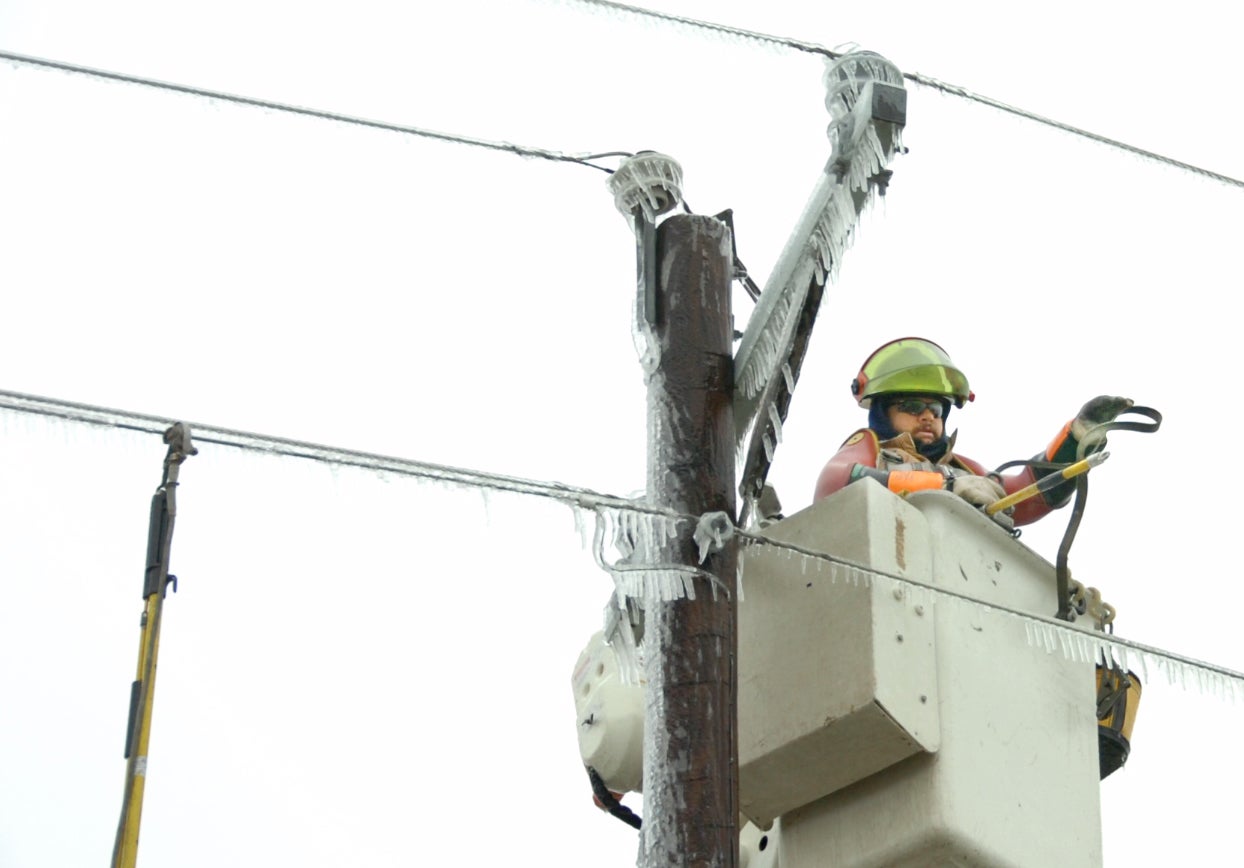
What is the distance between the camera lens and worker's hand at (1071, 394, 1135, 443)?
8.23m

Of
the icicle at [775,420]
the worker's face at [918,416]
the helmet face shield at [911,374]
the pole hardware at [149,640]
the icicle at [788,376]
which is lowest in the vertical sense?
the pole hardware at [149,640]

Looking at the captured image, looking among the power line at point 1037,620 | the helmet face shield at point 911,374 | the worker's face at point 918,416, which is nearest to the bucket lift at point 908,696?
the power line at point 1037,620

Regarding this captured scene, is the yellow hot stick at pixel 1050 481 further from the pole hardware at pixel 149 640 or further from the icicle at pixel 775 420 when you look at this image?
the pole hardware at pixel 149 640

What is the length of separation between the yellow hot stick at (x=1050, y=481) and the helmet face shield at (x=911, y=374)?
870 millimetres

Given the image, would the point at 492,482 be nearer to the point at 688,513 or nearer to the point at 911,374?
Answer: the point at 688,513

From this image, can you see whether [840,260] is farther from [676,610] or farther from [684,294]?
[676,610]

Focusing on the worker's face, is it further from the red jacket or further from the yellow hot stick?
the yellow hot stick

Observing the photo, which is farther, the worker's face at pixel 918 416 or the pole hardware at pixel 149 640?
the worker's face at pixel 918 416

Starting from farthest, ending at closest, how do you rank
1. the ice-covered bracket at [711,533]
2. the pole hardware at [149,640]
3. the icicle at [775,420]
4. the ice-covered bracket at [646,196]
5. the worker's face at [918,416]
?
1. the worker's face at [918,416]
2. the ice-covered bracket at [646,196]
3. the icicle at [775,420]
4. the ice-covered bracket at [711,533]
5. the pole hardware at [149,640]

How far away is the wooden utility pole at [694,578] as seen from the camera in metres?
6.59

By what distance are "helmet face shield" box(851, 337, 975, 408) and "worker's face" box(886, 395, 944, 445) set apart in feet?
0.12

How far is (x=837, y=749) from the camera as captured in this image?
7.17 metres

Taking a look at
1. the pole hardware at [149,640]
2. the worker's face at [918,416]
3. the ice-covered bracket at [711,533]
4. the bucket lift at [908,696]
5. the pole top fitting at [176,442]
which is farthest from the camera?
the worker's face at [918,416]

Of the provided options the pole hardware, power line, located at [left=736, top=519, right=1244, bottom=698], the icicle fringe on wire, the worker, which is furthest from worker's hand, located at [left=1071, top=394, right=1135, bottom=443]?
the pole hardware
